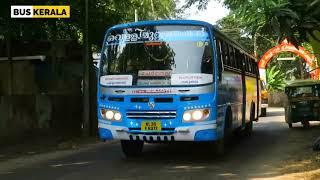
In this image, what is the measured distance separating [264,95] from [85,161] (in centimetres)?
2245

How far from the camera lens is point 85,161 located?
12.6 m

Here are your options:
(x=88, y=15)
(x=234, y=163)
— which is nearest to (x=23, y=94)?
(x=88, y=15)

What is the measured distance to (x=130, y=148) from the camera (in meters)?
13.1

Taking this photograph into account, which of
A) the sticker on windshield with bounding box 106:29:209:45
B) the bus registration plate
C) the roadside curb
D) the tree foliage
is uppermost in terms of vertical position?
the tree foliage

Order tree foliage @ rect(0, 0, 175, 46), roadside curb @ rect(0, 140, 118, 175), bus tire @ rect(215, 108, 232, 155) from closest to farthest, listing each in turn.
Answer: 1. roadside curb @ rect(0, 140, 118, 175)
2. bus tire @ rect(215, 108, 232, 155)
3. tree foliage @ rect(0, 0, 175, 46)

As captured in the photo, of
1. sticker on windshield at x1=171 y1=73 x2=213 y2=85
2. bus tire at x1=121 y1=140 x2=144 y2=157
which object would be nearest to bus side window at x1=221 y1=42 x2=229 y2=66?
sticker on windshield at x1=171 y1=73 x2=213 y2=85

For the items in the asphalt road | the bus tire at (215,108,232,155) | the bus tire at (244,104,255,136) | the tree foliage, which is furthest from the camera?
the bus tire at (244,104,255,136)

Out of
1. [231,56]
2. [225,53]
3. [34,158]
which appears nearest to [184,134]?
[225,53]

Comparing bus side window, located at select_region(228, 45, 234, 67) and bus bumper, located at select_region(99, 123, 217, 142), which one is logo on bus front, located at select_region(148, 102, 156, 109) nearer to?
bus bumper, located at select_region(99, 123, 217, 142)

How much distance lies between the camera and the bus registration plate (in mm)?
11385

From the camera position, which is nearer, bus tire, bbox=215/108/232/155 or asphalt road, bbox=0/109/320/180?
asphalt road, bbox=0/109/320/180

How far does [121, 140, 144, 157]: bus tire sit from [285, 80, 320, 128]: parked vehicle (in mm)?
10745

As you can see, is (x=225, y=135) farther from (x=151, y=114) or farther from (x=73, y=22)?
(x=73, y=22)

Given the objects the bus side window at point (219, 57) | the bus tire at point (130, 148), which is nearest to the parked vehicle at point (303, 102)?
the bus tire at point (130, 148)
